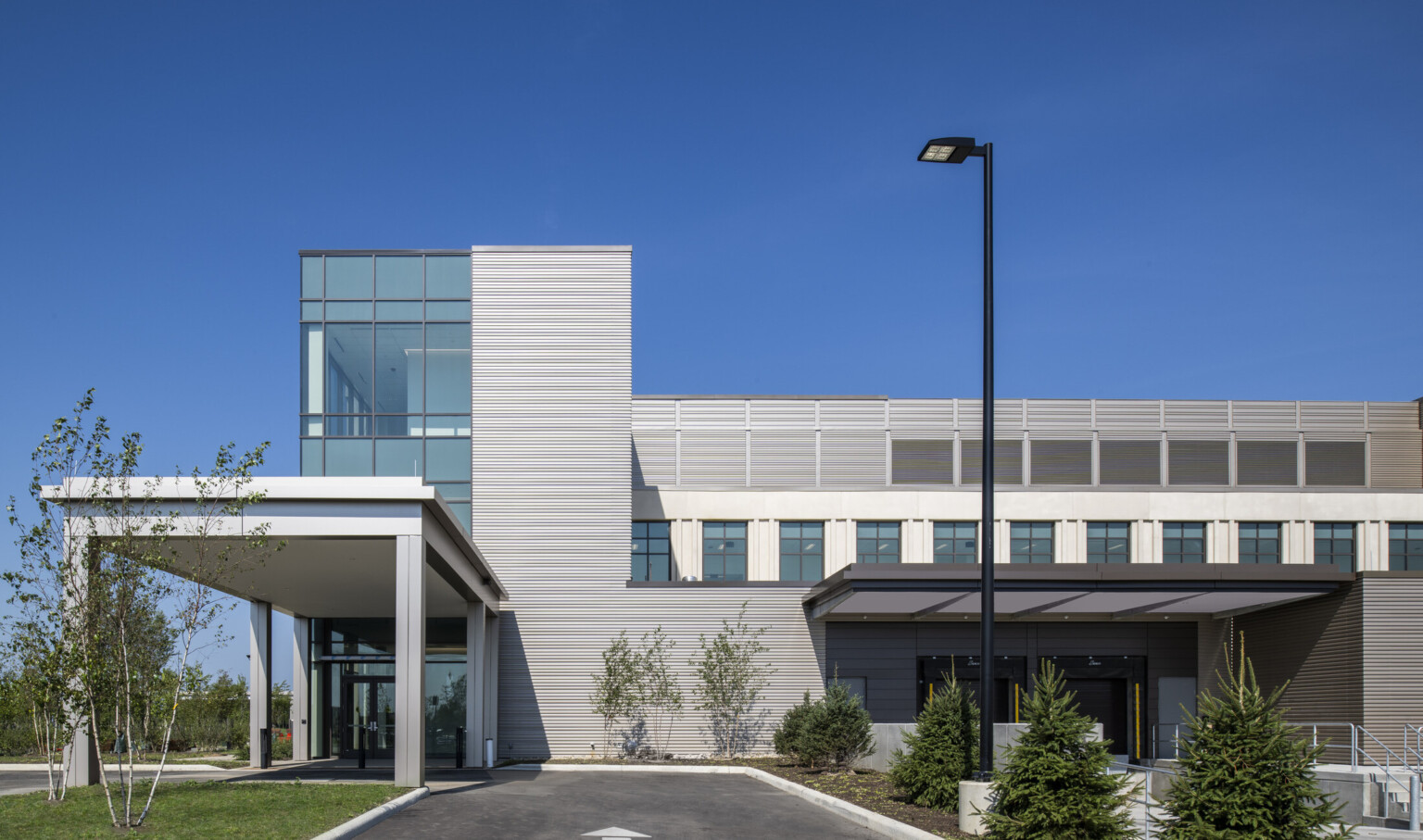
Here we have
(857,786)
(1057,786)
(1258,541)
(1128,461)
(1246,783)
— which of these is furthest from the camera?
(1128,461)

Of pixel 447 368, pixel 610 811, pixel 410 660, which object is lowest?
pixel 610 811

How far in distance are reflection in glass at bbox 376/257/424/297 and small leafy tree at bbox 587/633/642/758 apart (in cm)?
1195

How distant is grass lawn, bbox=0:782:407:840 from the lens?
14383 millimetres

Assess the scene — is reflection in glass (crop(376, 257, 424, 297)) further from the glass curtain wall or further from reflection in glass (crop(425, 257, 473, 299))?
reflection in glass (crop(425, 257, 473, 299))

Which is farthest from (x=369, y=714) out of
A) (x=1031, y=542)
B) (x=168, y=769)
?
(x=1031, y=542)

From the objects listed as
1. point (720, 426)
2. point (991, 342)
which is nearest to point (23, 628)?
point (991, 342)

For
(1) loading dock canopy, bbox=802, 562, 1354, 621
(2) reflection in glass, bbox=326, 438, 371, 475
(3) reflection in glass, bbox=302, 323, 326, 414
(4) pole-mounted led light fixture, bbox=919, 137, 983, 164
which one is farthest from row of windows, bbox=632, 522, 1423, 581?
(4) pole-mounted led light fixture, bbox=919, 137, 983, 164

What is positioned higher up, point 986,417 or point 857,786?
point 986,417

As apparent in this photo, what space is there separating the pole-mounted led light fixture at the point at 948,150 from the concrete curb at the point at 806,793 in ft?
28.3

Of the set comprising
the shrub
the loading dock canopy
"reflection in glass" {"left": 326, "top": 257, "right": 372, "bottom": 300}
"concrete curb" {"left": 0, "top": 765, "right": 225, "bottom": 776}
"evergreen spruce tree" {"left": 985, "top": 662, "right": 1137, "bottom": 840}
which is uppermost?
"reflection in glass" {"left": 326, "top": 257, "right": 372, "bottom": 300}

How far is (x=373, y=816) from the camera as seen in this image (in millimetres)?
16219

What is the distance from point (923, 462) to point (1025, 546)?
4.75m

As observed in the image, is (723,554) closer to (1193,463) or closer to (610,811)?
(1193,463)

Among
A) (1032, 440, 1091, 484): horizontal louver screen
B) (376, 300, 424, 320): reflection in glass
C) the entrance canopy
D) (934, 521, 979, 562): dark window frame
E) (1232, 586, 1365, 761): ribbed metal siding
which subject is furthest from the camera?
(1032, 440, 1091, 484): horizontal louver screen
